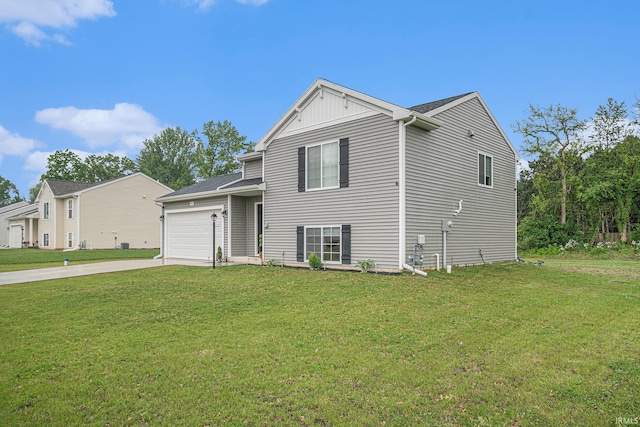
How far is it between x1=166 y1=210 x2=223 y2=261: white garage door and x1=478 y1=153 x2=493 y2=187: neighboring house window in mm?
9966

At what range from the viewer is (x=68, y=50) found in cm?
1958

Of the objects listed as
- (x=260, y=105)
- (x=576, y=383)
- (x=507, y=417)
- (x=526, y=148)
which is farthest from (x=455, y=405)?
(x=526, y=148)

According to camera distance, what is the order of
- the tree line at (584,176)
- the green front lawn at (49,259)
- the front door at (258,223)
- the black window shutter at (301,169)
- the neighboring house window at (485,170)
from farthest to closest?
the tree line at (584,176) < the green front lawn at (49,259) < the front door at (258,223) < the neighboring house window at (485,170) < the black window shutter at (301,169)

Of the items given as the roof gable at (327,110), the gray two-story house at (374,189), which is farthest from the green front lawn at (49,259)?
the roof gable at (327,110)

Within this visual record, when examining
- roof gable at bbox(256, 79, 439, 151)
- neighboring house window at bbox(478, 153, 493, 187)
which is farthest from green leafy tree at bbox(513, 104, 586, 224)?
roof gable at bbox(256, 79, 439, 151)

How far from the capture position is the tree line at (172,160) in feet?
139

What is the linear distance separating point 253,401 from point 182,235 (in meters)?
15.3

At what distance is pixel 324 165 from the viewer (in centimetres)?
1238

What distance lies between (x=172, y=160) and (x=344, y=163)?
4739 cm

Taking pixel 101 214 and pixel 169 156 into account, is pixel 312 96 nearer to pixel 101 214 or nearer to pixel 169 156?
pixel 101 214

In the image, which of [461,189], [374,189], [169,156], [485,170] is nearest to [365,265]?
[374,189]

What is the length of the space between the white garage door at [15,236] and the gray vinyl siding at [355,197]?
125 feet

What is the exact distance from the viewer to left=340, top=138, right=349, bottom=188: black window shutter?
11703 mm

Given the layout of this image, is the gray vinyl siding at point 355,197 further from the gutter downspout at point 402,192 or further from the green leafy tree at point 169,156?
the green leafy tree at point 169,156
